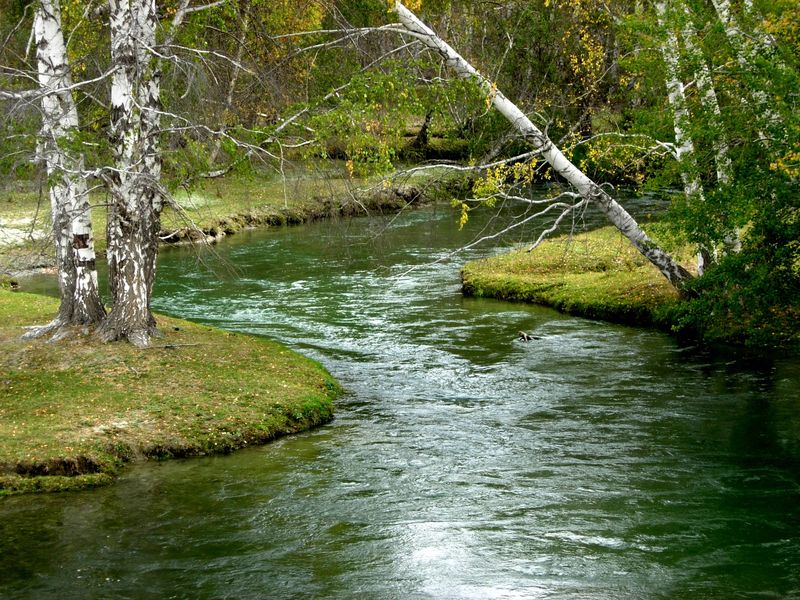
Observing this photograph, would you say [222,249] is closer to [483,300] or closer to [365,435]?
[483,300]

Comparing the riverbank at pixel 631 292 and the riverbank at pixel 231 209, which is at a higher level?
the riverbank at pixel 231 209

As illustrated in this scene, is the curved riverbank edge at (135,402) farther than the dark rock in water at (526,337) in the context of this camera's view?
No

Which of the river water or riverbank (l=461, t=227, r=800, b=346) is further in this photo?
riverbank (l=461, t=227, r=800, b=346)

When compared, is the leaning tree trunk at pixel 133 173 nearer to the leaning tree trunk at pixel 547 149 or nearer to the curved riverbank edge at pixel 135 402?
the curved riverbank edge at pixel 135 402

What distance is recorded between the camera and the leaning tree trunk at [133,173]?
14820 millimetres

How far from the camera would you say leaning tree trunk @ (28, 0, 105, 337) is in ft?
45.2

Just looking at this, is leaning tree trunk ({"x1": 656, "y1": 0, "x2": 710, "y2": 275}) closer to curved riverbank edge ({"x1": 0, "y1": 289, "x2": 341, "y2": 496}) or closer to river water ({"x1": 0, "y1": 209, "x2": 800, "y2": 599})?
river water ({"x1": 0, "y1": 209, "x2": 800, "y2": 599})

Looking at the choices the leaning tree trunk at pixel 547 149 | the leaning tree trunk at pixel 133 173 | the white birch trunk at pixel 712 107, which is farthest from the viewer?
the leaning tree trunk at pixel 547 149

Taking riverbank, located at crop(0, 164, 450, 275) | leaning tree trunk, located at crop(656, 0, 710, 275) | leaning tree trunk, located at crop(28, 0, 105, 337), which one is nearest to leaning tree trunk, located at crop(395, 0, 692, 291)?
leaning tree trunk, located at crop(656, 0, 710, 275)

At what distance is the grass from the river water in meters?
2.12

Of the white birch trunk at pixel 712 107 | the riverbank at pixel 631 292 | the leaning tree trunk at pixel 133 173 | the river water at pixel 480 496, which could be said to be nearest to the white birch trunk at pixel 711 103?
the white birch trunk at pixel 712 107

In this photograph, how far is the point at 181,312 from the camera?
2294 centimetres

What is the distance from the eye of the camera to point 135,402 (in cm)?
1362

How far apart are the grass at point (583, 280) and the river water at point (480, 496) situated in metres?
2.12
